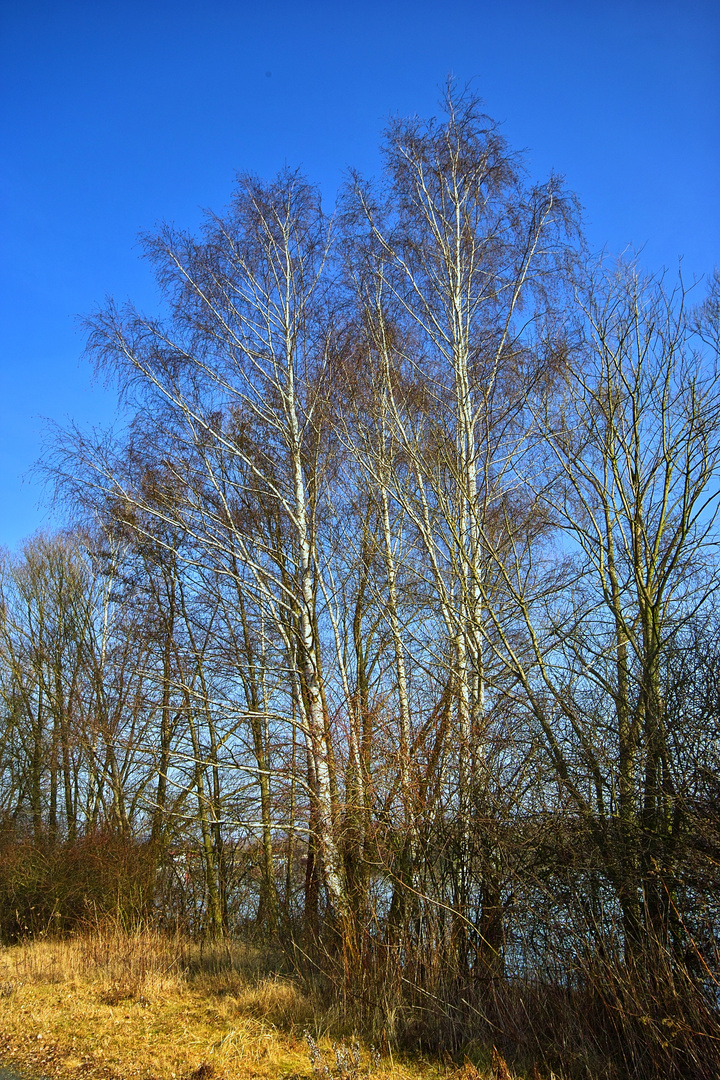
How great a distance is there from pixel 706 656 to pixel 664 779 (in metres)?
0.87

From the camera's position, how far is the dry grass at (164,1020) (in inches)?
179

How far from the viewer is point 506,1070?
3816 millimetres

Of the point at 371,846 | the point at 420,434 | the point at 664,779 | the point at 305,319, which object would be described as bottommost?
the point at 371,846

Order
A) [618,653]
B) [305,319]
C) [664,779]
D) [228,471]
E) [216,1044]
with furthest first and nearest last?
[228,471] → [305,319] → [618,653] → [216,1044] → [664,779]

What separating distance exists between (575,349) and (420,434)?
76.1 inches

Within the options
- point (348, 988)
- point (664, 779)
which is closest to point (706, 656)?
point (664, 779)

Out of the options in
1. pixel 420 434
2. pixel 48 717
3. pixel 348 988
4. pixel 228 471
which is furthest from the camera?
pixel 48 717

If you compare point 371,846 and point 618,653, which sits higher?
point 618,653

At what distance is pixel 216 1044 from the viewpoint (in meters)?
5.00

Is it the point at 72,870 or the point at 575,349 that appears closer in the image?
the point at 575,349

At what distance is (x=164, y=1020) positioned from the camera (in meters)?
5.67

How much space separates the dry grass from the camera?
179 inches

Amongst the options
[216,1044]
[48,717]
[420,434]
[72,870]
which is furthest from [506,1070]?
[48,717]

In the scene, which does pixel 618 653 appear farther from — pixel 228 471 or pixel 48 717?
pixel 48 717
